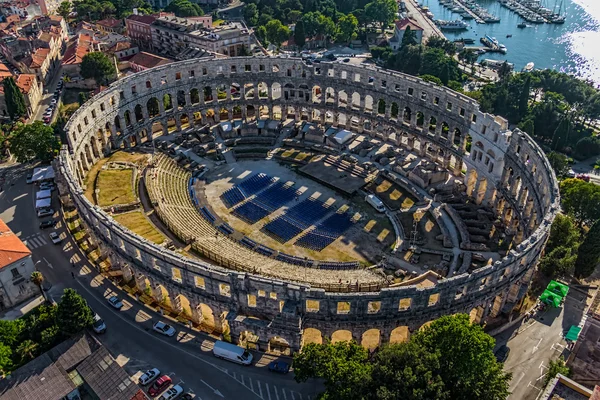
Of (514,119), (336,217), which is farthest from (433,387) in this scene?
(514,119)

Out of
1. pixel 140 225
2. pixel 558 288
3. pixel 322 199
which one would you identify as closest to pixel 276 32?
pixel 322 199

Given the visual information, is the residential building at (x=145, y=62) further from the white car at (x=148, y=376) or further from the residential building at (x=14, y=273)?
the white car at (x=148, y=376)

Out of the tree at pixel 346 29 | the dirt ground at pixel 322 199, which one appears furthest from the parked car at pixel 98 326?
the tree at pixel 346 29

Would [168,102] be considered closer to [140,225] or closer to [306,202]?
[140,225]

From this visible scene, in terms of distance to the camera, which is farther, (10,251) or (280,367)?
(10,251)

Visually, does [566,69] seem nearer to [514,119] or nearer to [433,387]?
[514,119]

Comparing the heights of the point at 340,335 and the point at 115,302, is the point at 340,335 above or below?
below
